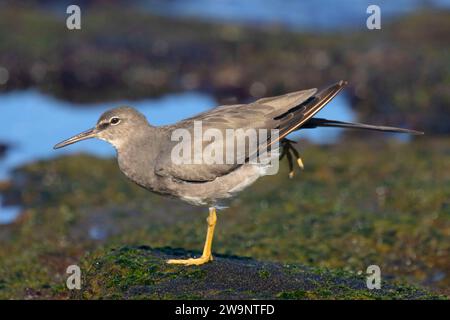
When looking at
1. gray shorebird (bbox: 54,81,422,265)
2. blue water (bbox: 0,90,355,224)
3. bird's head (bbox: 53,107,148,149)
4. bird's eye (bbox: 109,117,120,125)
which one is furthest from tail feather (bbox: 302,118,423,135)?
blue water (bbox: 0,90,355,224)

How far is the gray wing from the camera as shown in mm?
8711

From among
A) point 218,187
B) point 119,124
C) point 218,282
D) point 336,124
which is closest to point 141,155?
point 119,124

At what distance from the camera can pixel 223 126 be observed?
8.95m

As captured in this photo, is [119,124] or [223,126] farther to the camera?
[119,124]

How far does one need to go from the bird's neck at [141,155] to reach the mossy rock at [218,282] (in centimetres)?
83

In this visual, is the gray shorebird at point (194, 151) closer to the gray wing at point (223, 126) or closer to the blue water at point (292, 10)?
the gray wing at point (223, 126)

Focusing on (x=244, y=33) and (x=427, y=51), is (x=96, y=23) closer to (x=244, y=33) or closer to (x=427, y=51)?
(x=244, y=33)

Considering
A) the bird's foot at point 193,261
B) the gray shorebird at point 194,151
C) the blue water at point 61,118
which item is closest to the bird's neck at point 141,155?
the gray shorebird at point 194,151

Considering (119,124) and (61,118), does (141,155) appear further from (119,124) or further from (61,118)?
(61,118)

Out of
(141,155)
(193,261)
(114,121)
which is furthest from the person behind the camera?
(114,121)

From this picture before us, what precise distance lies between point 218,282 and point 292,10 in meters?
17.8

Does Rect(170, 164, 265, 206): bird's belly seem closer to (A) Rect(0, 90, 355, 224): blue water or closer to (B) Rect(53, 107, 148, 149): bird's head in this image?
(B) Rect(53, 107, 148, 149): bird's head

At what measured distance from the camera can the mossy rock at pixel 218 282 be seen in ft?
25.9
